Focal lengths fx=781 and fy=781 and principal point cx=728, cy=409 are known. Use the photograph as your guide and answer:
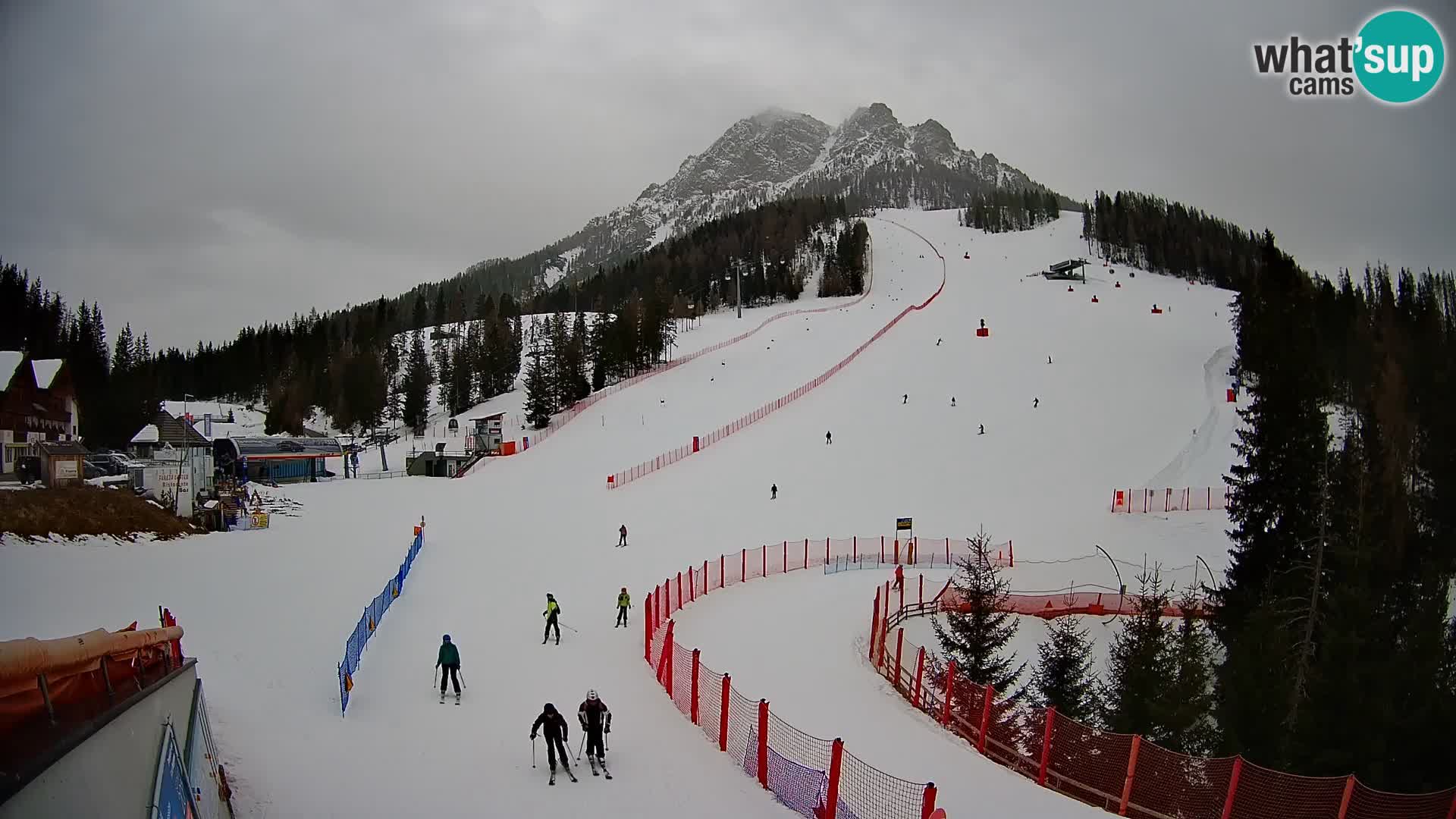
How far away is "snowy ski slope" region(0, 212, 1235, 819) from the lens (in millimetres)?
10977

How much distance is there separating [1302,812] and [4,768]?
11.9m

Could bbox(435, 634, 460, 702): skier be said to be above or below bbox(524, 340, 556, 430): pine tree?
below

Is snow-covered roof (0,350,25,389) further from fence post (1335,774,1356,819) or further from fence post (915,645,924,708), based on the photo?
fence post (1335,774,1356,819)

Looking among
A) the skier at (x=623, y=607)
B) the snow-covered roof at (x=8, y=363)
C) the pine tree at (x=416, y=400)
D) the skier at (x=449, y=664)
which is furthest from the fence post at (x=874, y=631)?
the pine tree at (x=416, y=400)

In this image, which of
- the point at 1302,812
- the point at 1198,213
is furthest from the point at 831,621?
the point at 1198,213

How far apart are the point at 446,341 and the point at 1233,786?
126425 mm

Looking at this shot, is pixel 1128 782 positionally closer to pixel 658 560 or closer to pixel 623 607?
pixel 623 607

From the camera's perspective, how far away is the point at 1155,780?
33.1 feet

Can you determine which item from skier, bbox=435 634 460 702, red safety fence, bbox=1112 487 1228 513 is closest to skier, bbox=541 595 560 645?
skier, bbox=435 634 460 702

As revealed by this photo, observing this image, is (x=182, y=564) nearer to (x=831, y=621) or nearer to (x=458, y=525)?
(x=458, y=525)

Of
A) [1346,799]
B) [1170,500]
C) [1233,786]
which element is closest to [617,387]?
[1170,500]

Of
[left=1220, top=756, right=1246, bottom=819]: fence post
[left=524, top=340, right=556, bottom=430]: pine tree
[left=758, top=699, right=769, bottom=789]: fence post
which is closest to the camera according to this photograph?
[left=1220, top=756, right=1246, bottom=819]: fence post

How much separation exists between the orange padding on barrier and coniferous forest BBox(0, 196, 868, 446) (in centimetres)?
775

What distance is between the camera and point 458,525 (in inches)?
1332
